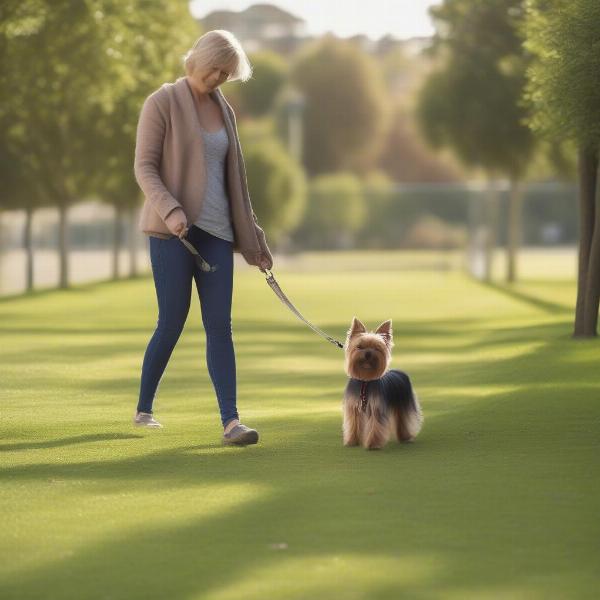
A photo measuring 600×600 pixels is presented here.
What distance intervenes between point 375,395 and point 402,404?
43 centimetres

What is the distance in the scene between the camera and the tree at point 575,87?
48.1 ft

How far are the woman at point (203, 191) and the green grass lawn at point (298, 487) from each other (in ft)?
2.40

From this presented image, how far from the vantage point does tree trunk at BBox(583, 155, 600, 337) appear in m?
17.8

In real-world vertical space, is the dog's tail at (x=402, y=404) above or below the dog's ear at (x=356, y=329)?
below

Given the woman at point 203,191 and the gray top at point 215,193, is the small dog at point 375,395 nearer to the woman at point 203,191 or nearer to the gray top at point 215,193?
the woman at point 203,191

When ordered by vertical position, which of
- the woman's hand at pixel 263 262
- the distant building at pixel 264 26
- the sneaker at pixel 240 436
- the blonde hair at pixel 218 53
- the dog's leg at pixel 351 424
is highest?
the distant building at pixel 264 26

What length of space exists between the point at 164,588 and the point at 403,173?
13270 centimetres

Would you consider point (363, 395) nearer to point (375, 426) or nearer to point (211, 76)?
point (375, 426)

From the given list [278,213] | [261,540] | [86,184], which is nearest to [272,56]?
[278,213]

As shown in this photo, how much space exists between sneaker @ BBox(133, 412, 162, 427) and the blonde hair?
230 centimetres

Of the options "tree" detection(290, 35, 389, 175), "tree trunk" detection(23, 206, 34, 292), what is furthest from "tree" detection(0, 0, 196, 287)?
"tree" detection(290, 35, 389, 175)

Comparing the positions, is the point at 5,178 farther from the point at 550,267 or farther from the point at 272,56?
the point at 272,56

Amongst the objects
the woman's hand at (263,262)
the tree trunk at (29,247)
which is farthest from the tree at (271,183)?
the woman's hand at (263,262)

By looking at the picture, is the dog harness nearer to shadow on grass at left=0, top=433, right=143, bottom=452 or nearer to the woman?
the woman
